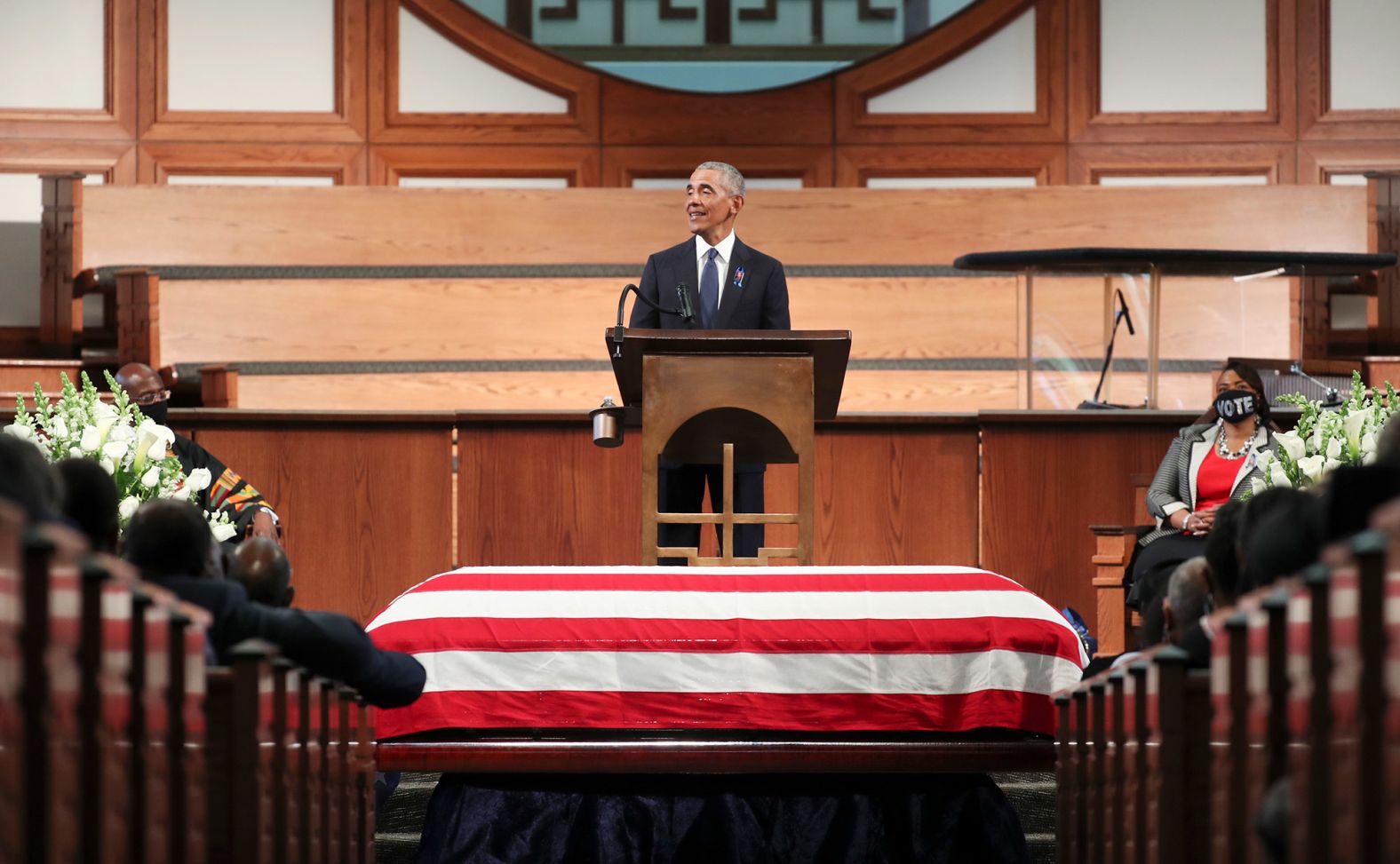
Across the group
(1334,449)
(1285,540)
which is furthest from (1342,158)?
(1285,540)

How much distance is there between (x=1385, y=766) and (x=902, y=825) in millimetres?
1498

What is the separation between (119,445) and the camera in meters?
3.35

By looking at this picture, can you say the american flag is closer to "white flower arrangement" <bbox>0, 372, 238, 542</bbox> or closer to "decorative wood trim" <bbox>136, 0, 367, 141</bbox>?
"white flower arrangement" <bbox>0, 372, 238, 542</bbox>

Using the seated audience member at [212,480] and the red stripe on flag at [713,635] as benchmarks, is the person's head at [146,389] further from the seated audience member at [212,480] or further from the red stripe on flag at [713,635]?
the red stripe on flag at [713,635]

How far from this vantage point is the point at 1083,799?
2221mm

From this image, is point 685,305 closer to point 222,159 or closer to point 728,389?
point 728,389

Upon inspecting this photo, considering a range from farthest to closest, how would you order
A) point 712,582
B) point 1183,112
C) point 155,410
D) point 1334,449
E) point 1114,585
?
point 1183,112
point 155,410
point 1114,585
point 1334,449
point 712,582

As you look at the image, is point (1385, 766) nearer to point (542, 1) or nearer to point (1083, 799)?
point (1083, 799)

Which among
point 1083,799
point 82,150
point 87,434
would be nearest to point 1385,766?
point 1083,799

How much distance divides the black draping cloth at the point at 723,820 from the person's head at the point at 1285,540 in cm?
107

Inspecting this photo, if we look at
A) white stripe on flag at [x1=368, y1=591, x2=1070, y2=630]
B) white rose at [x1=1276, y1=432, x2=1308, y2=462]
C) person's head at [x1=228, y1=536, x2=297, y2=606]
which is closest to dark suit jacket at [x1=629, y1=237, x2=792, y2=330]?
white rose at [x1=1276, y1=432, x2=1308, y2=462]

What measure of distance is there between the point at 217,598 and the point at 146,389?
2.93 meters

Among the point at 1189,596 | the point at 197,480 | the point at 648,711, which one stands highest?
the point at 197,480

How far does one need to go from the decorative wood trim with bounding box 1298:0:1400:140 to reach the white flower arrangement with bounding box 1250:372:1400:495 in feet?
13.3
